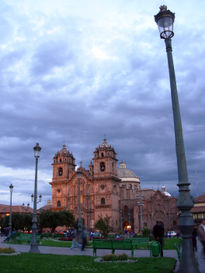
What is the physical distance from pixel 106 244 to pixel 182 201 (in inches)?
400

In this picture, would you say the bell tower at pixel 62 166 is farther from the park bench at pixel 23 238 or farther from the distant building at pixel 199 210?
the park bench at pixel 23 238

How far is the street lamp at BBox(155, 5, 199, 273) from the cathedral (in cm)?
5878

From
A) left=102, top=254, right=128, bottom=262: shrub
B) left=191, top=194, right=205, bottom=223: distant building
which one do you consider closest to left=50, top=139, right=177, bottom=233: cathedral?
left=191, top=194, right=205, bottom=223: distant building

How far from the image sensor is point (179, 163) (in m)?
8.80

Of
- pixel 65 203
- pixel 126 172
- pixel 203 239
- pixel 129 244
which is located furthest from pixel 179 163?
pixel 126 172

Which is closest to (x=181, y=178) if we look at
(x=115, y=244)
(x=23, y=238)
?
(x=115, y=244)

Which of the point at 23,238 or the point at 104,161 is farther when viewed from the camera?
the point at 104,161

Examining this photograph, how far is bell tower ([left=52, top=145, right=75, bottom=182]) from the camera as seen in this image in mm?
75062

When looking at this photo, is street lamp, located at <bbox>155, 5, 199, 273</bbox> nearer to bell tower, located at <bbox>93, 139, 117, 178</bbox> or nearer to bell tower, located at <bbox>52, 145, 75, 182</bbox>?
bell tower, located at <bbox>93, 139, 117, 178</bbox>

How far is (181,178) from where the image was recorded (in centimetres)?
871

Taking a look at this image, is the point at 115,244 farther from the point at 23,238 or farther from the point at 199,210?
the point at 199,210

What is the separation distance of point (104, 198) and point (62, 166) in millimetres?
13711

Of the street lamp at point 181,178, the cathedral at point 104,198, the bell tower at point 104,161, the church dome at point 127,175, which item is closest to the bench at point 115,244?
the street lamp at point 181,178

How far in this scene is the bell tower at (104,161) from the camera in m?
70.0
